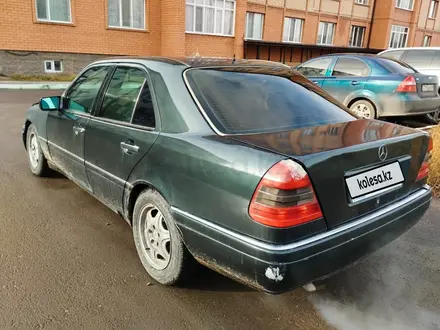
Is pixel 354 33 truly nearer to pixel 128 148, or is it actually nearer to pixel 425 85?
pixel 425 85

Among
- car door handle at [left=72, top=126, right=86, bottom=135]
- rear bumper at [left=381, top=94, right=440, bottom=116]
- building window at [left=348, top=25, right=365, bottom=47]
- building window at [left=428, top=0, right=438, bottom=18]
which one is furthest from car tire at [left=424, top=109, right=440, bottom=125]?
building window at [left=428, top=0, right=438, bottom=18]

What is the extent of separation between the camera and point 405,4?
29.9 meters

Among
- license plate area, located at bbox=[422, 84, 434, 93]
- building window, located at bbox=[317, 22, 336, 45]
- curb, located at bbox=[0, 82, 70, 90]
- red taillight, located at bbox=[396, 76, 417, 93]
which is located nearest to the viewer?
red taillight, located at bbox=[396, 76, 417, 93]

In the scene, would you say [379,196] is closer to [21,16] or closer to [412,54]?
[412,54]

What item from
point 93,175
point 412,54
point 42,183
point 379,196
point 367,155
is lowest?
point 42,183

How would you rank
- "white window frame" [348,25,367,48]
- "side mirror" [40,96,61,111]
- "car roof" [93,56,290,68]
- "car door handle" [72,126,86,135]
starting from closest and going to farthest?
"car roof" [93,56,290,68]
"car door handle" [72,126,86,135]
"side mirror" [40,96,61,111]
"white window frame" [348,25,367,48]

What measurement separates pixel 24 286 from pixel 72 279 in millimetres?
320

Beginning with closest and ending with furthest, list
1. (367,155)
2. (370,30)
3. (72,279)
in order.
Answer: (367,155) → (72,279) → (370,30)

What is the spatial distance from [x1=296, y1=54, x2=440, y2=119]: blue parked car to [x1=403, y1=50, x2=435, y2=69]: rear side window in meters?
2.71

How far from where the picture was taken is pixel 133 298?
102 inches

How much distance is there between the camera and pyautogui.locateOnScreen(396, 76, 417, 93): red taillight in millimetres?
7273

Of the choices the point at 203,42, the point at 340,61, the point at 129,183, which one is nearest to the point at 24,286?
the point at 129,183

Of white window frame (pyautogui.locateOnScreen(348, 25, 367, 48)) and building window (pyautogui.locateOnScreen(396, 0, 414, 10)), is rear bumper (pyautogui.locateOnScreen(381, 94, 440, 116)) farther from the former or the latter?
building window (pyautogui.locateOnScreen(396, 0, 414, 10))

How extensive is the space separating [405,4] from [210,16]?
19.3m
